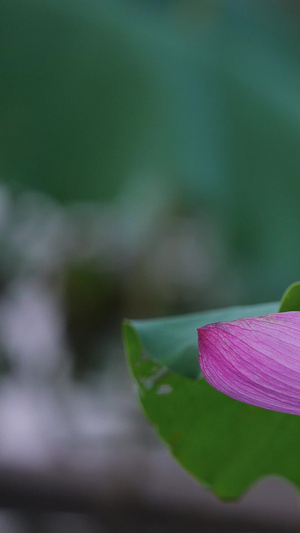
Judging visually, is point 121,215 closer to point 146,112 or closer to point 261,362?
point 146,112

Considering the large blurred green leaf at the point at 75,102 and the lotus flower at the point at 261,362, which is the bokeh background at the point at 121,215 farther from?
the lotus flower at the point at 261,362

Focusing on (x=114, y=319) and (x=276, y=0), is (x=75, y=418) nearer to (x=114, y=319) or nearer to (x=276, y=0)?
(x=114, y=319)

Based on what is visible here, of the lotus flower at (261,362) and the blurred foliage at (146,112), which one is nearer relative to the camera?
the lotus flower at (261,362)

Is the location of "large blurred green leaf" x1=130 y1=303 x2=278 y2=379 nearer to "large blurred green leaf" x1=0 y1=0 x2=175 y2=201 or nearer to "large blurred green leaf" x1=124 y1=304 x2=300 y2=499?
"large blurred green leaf" x1=124 y1=304 x2=300 y2=499

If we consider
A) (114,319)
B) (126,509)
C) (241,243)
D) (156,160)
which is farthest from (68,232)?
(156,160)

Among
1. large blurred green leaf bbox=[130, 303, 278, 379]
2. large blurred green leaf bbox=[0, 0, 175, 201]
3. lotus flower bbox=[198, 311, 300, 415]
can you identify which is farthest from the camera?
large blurred green leaf bbox=[0, 0, 175, 201]

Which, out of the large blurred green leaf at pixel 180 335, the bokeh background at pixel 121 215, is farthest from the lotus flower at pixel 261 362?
the bokeh background at pixel 121 215

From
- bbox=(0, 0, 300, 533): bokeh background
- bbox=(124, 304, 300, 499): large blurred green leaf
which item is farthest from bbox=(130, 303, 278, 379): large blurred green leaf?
bbox=(0, 0, 300, 533): bokeh background
